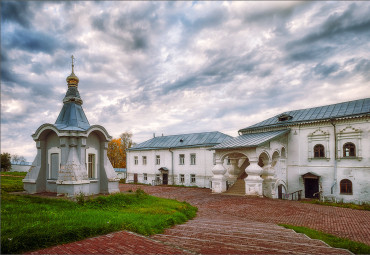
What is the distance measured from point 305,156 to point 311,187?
2696 millimetres

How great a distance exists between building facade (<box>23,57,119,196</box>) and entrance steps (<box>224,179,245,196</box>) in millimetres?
9838

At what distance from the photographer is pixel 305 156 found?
21078 mm

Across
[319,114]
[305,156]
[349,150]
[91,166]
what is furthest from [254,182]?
[91,166]

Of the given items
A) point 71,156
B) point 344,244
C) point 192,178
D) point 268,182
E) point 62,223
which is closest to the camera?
point 62,223

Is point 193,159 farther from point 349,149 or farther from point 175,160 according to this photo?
point 349,149

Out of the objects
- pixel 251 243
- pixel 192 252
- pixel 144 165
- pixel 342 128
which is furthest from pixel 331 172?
pixel 144 165

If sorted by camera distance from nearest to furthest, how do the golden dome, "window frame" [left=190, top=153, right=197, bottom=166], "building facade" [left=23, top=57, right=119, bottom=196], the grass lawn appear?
the grass lawn
"building facade" [left=23, top=57, right=119, bottom=196]
the golden dome
"window frame" [left=190, top=153, right=197, bottom=166]

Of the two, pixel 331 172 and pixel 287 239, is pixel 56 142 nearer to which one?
pixel 287 239

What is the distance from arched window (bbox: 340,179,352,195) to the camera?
18500mm

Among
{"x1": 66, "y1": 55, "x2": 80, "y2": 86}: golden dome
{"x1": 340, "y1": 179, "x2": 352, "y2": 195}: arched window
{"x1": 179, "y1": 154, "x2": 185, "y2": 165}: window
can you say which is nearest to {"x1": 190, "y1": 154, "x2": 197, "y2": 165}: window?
{"x1": 179, "y1": 154, "x2": 185, "y2": 165}: window

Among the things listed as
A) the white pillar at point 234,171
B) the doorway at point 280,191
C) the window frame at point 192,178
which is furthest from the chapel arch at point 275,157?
the window frame at point 192,178

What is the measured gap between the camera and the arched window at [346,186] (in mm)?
18500

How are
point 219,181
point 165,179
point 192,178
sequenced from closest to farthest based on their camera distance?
point 219,181
point 192,178
point 165,179

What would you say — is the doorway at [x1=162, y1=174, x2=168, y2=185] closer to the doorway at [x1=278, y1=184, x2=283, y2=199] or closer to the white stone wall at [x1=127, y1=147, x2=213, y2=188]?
the white stone wall at [x1=127, y1=147, x2=213, y2=188]
